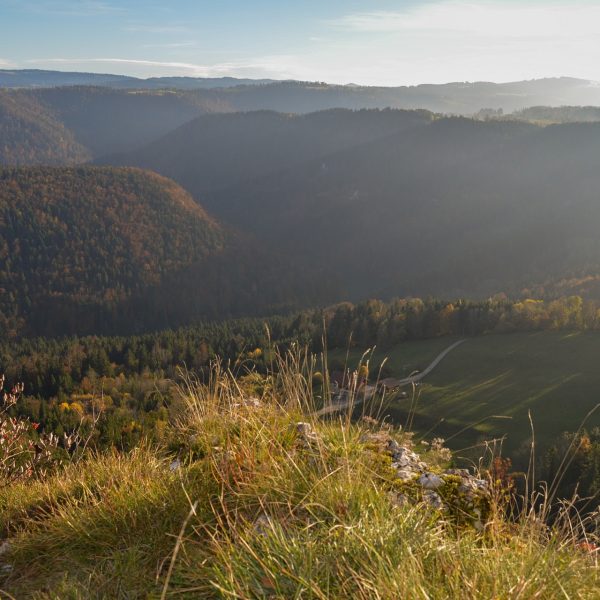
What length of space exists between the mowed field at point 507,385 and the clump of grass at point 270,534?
37571mm

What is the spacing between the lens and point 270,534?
316cm

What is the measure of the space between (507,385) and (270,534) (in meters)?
63.6

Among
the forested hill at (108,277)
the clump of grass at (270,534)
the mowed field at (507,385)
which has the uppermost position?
the clump of grass at (270,534)

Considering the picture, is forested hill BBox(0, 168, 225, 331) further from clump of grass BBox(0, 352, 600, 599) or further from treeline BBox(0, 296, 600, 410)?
clump of grass BBox(0, 352, 600, 599)

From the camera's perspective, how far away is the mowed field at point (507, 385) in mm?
47597

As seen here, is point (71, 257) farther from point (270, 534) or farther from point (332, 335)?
point (270, 534)

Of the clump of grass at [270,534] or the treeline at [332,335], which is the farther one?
the treeline at [332,335]

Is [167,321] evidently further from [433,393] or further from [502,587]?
[502,587]

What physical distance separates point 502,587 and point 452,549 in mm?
379

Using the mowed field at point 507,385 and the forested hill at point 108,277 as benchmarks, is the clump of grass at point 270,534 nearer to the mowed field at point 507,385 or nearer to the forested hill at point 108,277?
the mowed field at point 507,385

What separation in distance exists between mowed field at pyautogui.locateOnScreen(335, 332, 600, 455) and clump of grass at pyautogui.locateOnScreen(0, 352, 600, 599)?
123 ft

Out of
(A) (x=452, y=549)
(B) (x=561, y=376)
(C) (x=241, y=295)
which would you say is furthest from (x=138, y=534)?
(C) (x=241, y=295)

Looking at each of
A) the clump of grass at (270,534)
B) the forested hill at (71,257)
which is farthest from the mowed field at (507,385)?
the forested hill at (71,257)

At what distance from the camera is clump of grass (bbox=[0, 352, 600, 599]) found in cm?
296
